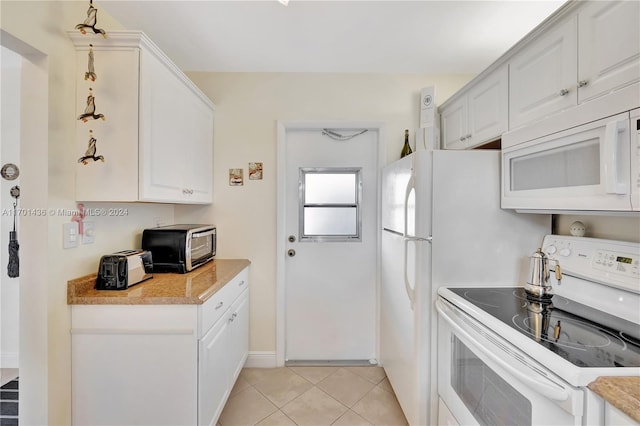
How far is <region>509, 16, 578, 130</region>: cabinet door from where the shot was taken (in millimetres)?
1129

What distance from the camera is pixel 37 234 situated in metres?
1.25

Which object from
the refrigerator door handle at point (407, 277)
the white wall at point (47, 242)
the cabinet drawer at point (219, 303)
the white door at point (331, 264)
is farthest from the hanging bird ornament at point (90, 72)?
the refrigerator door handle at point (407, 277)

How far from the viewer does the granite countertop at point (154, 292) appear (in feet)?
4.41

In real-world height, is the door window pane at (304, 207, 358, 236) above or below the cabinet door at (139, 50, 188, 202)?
below

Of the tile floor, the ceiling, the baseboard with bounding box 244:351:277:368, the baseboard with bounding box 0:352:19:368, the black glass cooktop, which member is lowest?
the tile floor

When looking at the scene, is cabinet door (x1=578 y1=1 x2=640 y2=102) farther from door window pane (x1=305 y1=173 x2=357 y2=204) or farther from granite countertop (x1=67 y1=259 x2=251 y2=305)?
granite countertop (x1=67 y1=259 x2=251 y2=305)

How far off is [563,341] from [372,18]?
185 cm

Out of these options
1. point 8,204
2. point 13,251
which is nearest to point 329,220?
point 13,251

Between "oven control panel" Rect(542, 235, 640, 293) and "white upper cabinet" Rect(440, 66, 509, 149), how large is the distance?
669 millimetres

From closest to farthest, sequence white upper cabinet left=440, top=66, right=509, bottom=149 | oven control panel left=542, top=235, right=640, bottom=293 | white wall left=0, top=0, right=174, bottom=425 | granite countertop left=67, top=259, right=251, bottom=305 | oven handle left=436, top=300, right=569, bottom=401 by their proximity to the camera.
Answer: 1. oven handle left=436, top=300, right=569, bottom=401
2. oven control panel left=542, top=235, right=640, bottom=293
3. white wall left=0, top=0, right=174, bottom=425
4. granite countertop left=67, top=259, right=251, bottom=305
5. white upper cabinet left=440, top=66, right=509, bottom=149

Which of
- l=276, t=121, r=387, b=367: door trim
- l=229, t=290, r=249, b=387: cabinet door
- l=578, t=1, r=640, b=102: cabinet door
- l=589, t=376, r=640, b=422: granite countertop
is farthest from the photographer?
l=276, t=121, r=387, b=367: door trim

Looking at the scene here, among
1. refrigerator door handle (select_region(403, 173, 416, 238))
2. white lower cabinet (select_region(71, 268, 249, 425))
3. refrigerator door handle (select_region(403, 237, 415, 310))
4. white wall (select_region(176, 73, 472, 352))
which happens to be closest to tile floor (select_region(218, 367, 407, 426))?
white wall (select_region(176, 73, 472, 352))

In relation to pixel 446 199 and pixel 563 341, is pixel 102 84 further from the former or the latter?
pixel 563 341

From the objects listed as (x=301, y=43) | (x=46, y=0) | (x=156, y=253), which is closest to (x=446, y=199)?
(x=301, y=43)
